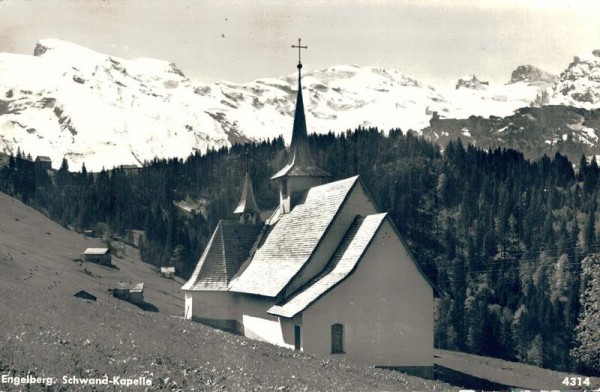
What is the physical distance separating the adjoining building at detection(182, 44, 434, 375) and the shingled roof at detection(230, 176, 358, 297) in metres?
0.08

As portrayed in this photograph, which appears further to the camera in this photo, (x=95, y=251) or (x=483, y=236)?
(x=483, y=236)

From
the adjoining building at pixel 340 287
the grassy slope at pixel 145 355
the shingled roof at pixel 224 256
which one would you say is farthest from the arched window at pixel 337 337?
the shingled roof at pixel 224 256

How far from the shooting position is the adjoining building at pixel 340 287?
43.3m

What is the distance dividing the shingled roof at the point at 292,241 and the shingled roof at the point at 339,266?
3.77 ft

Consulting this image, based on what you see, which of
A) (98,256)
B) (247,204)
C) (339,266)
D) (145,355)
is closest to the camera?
(145,355)

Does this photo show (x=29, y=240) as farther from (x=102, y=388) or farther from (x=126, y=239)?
(x=102, y=388)

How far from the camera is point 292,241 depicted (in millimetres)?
50844

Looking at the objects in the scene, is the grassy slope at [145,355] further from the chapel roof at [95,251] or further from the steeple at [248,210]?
the chapel roof at [95,251]

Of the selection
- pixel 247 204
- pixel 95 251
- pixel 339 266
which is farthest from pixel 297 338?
pixel 95 251

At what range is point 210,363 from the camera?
1040 inches

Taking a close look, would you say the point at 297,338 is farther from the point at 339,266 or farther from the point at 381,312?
the point at 381,312

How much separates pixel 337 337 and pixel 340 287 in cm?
248

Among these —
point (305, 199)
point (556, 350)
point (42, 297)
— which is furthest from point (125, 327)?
point (556, 350)

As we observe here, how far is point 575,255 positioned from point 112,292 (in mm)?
91326
